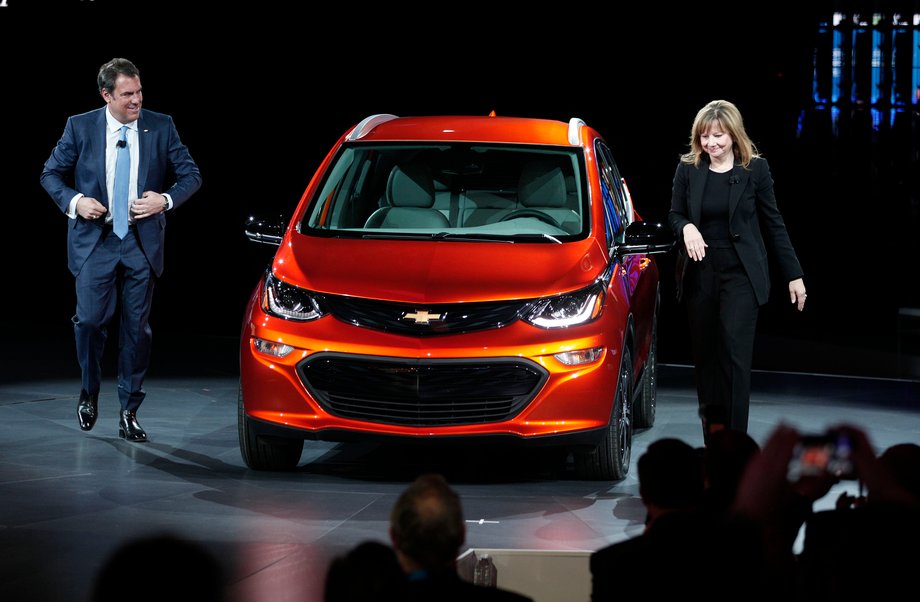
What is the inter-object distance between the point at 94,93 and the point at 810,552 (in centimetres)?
2054

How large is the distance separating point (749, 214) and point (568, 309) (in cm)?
124

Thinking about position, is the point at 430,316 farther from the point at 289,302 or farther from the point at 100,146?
the point at 100,146

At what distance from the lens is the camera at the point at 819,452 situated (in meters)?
3.38

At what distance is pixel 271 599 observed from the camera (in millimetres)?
5246

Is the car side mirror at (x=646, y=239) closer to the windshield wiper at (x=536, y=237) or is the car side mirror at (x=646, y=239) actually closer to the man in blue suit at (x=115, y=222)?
the windshield wiper at (x=536, y=237)

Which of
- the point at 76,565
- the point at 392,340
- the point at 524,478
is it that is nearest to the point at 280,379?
the point at 392,340

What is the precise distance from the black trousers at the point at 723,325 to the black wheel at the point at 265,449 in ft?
6.83

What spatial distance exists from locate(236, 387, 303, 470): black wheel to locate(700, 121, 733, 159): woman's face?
8.28 ft

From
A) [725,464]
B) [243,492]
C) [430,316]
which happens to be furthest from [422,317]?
[725,464]

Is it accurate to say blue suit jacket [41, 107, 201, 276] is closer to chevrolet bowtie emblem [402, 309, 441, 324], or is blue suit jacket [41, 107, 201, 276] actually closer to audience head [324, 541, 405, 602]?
chevrolet bowtie emblem [402, 309, 441, 324]

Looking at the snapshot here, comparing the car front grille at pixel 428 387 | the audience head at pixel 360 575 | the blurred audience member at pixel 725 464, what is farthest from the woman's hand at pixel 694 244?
the audience head at pixel 360 575

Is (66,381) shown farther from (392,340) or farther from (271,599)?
(271,599)

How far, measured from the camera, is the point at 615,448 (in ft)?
25.0

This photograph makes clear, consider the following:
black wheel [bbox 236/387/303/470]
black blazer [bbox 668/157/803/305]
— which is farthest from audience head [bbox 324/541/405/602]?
black blazer [bbox 668/157/803/305]
